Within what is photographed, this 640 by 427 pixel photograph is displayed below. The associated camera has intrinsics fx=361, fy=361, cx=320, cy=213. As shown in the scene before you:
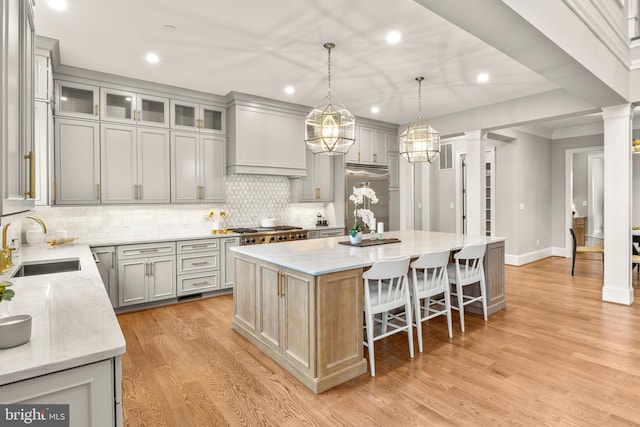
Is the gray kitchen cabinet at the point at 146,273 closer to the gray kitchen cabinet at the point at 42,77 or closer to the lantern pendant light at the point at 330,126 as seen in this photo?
the gray kitchen cabinet at the point at 42,77

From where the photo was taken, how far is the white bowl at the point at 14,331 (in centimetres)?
122

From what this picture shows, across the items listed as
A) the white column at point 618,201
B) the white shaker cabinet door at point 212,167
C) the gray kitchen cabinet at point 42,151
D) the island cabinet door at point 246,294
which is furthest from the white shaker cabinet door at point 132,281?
the white column at point 618,201

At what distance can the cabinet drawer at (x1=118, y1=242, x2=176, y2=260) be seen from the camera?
4133 millimetres

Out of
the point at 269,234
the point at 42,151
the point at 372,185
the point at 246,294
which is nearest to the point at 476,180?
the point at 372,185

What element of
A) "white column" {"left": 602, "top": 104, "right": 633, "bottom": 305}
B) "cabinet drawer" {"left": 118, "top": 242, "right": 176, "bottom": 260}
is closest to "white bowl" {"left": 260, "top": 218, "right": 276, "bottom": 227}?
"cabinet drawer" {"left": 118, "top": 242, "right": 176, "bottom": 260}

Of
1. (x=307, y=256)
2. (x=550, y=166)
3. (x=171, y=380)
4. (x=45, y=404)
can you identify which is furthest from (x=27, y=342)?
(x=550, y=166)

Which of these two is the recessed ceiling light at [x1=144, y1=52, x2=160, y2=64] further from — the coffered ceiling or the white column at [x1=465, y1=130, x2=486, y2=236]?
the white column at [x1=465, y1=130, x2=486, y2=236]

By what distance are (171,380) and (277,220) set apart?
3192 mm

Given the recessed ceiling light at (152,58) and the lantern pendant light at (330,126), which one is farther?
the recessed ceiling light at (152,58)

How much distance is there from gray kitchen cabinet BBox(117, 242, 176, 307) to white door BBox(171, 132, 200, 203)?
702 mm

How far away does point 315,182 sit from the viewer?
6.00 metres

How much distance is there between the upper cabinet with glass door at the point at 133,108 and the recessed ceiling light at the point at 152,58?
0.75 m

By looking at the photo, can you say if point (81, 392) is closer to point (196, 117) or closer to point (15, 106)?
point (15, 106)

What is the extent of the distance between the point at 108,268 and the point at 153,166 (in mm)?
1334
